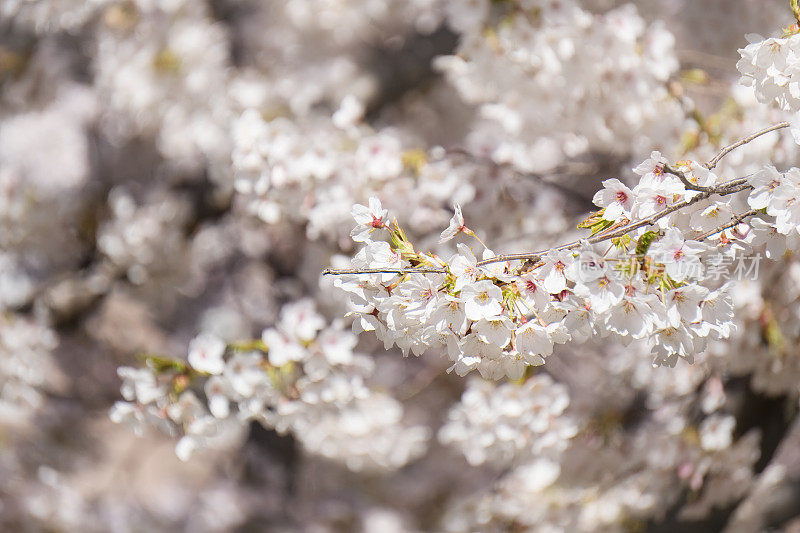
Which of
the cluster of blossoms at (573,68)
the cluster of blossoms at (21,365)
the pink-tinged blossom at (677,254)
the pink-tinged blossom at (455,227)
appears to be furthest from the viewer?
the cluster of blossoms at (21,365)

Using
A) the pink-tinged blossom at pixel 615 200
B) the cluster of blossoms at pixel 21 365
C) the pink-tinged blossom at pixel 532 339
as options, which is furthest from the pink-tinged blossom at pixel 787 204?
the cluster of blossoms at pixel 21 365

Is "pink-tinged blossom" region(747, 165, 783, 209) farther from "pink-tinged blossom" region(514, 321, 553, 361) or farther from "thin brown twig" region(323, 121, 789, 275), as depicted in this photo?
"pink-tinged blossom" region(514, 321, 553, 361)

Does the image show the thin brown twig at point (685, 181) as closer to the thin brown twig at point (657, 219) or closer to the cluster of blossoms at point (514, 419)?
the thin brown twig at point (657, 219)

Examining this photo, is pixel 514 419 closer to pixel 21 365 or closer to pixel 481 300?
pixel 481 300

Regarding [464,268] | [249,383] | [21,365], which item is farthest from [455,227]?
[21,365]

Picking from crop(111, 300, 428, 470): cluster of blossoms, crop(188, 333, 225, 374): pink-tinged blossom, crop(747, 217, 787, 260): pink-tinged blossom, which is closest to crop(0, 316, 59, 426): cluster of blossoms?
crop(111, 300, 428, 470): cluster of blossoms

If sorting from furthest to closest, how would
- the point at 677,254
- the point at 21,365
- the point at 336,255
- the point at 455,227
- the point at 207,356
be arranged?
→ the point at 21,365 < the point at 336,255 < the point at 207,356 < the point at 455,227 < the point at 677,254

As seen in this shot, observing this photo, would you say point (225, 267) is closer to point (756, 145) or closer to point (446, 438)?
point (446, 438)
